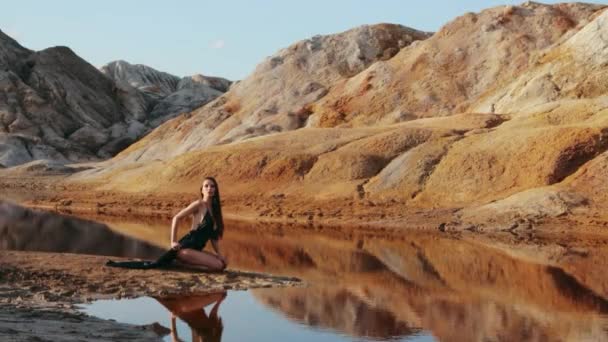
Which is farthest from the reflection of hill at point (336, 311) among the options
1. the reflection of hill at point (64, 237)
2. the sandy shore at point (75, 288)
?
the reflection of hill at point (64, 237)

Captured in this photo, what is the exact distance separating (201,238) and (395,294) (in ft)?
13.5

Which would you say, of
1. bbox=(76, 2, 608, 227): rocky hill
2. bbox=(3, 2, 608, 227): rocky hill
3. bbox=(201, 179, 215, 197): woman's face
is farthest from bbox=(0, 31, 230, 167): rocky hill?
bbox=(201, 179, 215, 197): woman's face

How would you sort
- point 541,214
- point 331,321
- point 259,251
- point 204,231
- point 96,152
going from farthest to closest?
point 96,152 → point 541,214 → point 259,251 → point 204,231 → point 331,321

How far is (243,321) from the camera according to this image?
15.0m

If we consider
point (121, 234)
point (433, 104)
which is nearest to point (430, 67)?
point (433, 104)

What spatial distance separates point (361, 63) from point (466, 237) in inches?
2667

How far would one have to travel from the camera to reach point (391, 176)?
48688 mm

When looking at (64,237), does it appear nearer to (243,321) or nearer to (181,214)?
(181,214)

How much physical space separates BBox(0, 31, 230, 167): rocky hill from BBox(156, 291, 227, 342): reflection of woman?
91.0 metres

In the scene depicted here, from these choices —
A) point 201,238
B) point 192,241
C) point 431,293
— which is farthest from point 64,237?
point 431,293

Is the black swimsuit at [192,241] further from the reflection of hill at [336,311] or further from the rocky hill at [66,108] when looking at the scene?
the rocky hill at [66,108]

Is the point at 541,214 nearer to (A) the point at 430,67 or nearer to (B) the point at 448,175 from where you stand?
(B) the point at 448,175

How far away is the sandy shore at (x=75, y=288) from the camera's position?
1283 centimetres

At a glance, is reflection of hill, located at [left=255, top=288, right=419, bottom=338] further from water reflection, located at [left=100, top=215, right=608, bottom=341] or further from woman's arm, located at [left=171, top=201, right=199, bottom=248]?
woman's arm, located at [left=171, top=201, right=199, bottom=248]
